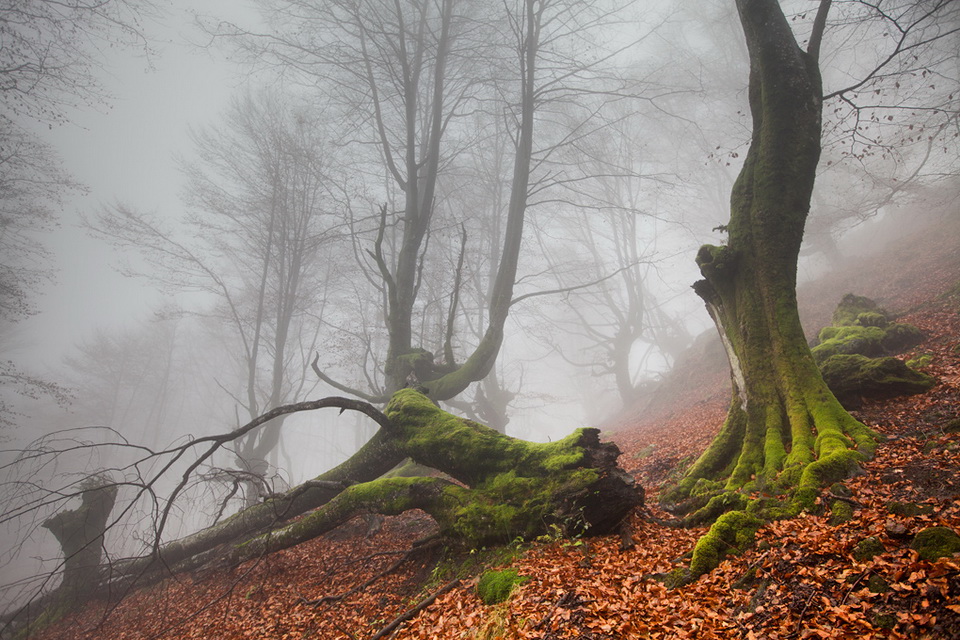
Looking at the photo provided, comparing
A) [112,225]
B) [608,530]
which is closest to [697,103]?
[608,530]

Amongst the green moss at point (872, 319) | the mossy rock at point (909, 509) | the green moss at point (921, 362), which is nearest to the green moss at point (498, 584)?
the mossy rock at point (909, 509)

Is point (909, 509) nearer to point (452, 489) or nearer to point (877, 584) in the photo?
point (877, 584)

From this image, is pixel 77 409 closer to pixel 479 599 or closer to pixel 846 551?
pixel 479 599

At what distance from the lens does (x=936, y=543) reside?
2.07 m

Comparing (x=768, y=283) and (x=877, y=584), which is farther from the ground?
→ (x=768, y=283)

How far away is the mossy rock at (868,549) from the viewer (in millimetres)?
2279

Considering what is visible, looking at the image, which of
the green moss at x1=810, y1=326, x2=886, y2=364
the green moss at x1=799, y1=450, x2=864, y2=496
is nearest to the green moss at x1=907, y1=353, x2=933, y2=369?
the green moss at x1=810, y1=326, x2=886, y2=364

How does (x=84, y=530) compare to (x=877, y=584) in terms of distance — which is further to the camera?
(x=84, y=530)

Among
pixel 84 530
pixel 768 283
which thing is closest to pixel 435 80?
pixel 768 283

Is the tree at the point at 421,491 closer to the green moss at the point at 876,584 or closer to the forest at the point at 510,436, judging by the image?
the forest at the point at 510,436

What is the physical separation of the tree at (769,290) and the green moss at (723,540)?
0.79m

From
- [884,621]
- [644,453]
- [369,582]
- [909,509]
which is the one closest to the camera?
[884,621]

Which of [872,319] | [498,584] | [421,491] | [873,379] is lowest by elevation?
[498,584]

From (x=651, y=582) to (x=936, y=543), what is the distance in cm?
163
